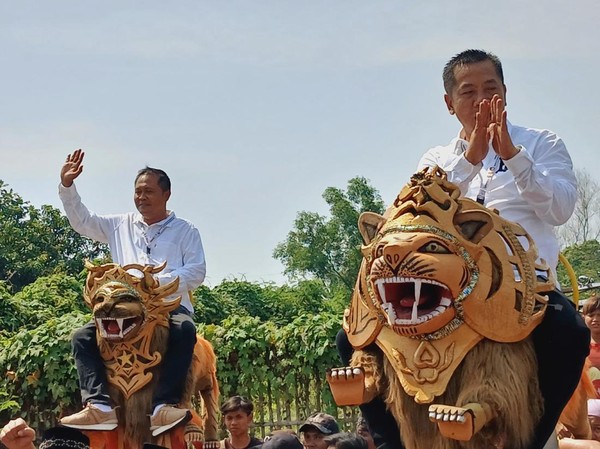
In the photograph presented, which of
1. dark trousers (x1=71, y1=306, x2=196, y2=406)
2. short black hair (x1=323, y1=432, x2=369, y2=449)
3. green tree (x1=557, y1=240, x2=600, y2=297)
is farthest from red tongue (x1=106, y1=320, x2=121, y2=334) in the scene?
green tree (x1=557, y1=240, x2=600, y2=297)

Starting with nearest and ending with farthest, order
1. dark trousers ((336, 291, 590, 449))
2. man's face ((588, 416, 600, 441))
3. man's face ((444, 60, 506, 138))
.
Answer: dark trousers ((336, 291, 590, 449)), man's face ((444, 60, 506, 138)), man's face ((588, 416, 600, 441))

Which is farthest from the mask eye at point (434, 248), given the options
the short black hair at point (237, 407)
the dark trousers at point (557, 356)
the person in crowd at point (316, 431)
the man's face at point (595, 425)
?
the short black hair at point (237, 407)

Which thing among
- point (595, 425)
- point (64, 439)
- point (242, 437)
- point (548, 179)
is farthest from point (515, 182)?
point (242, 437)

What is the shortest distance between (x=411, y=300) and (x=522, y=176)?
0.87 m

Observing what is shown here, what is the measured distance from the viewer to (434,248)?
454cm

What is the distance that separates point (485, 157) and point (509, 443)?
1452 mm

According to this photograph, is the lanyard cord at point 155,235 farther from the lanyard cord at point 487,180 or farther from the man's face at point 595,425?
the man's face at point 595,425

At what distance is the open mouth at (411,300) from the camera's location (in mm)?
4535

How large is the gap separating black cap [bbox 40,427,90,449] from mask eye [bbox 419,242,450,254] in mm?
2487

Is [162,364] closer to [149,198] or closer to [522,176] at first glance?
[149,198]

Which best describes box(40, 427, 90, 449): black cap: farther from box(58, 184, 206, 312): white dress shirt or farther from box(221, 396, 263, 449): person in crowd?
box(221, 396, 263, 449): person in crowd

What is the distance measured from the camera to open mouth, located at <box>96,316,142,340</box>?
270 inches

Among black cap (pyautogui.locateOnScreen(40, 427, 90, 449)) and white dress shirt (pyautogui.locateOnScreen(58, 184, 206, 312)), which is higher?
white dress shirt (pyautogui.locateOnScreen(58, 184, 206, 312))

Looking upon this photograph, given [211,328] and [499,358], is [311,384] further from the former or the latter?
[499,358]
